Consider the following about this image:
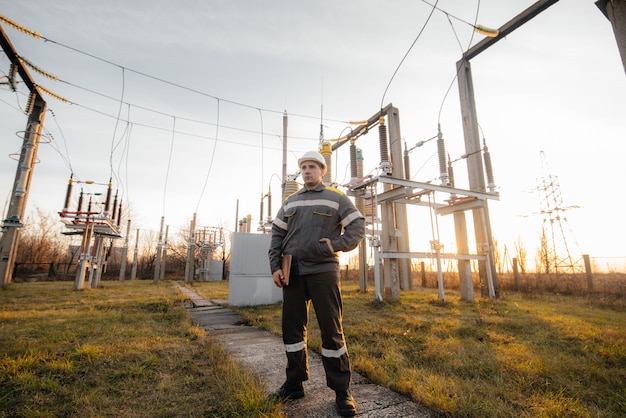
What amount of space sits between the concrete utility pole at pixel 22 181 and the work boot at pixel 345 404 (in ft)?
44.9

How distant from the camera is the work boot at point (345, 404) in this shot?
1853mm

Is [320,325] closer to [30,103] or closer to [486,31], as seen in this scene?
[486,31]

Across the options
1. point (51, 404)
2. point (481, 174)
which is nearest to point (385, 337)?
point (51, 404)

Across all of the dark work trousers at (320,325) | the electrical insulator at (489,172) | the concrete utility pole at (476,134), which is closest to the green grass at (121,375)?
the dark work trousers at (320,325)

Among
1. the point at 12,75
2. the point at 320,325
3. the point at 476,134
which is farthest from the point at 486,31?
the point at 12,75

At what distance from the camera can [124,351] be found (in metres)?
3.20

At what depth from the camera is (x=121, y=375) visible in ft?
8.48

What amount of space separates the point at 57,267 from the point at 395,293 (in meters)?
27.4

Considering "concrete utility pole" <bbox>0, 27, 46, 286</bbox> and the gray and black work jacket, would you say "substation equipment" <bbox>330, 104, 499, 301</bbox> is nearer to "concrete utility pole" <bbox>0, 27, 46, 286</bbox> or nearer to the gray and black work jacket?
the gray and black work jacket

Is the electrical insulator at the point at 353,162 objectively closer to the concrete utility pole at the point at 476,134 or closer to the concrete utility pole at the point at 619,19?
the concrete utility pole at the point at 476,134

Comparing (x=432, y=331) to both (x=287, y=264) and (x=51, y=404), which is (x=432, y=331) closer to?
(x=287, y=264)

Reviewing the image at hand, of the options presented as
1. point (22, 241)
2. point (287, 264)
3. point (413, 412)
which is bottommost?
point (413, 412)

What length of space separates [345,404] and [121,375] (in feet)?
6.89

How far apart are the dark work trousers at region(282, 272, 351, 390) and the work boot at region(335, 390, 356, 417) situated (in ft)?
0.13
